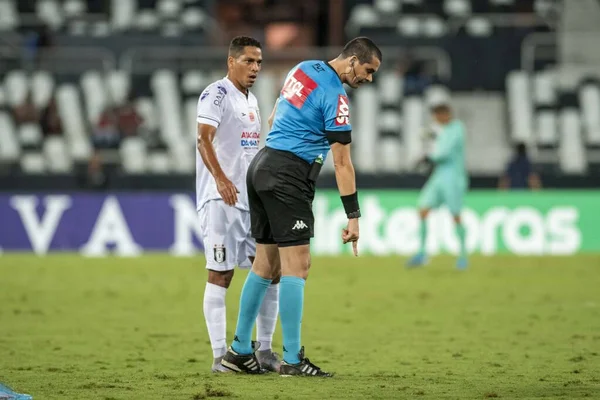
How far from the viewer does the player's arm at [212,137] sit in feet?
30.2

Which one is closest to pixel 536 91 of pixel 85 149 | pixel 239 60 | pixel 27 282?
pixel 85 149

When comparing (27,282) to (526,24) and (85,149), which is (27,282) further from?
(526,24)

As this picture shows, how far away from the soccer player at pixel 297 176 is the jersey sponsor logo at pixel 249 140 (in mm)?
606

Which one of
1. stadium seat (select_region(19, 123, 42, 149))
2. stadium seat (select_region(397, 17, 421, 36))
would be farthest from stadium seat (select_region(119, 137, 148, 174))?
stadium seat (select_region(397, 17, 421, 36))

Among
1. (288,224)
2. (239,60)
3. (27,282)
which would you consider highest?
(239,60)

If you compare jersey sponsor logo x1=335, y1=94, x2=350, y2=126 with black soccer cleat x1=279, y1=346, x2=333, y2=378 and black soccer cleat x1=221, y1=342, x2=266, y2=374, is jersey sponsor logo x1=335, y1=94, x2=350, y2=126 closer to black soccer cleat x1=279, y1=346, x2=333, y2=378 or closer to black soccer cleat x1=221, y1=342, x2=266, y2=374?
black soccer cleat x1=279, y1=346, x2=333, y2=378

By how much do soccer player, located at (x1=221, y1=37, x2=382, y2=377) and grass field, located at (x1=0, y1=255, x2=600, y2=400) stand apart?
52 cm

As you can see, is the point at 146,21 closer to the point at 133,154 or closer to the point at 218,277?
the point at 133,154

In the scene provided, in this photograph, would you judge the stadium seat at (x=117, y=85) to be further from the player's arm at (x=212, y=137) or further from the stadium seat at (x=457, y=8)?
the player's arm at (x=212, y=137)

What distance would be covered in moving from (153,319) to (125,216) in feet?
31.0

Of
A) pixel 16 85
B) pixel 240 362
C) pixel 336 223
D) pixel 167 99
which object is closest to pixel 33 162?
pixel 16 85

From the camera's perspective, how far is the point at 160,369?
9.35m

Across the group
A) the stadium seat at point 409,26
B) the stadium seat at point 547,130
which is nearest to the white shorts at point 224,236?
the stadium seat at point 547,130

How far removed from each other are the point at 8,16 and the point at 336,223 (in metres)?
11.7
